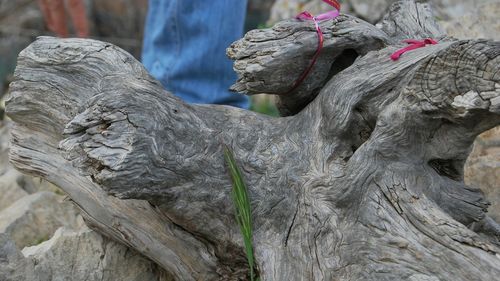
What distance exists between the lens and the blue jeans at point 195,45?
425cm

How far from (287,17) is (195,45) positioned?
2.93 metres

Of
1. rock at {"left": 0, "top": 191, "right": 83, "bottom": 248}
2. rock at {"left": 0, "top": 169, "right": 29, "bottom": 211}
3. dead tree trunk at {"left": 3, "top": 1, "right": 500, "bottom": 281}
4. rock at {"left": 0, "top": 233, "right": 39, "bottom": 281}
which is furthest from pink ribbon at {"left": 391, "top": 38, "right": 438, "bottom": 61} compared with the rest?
rock at {"left": 0, "top": 169, "right": 29, "bottom": 211}

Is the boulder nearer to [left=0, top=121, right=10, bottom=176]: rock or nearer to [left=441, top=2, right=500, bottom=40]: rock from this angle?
[left=0, top=121, right=10, bottom=176]: rock

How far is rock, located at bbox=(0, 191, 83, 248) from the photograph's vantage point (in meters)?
4.02

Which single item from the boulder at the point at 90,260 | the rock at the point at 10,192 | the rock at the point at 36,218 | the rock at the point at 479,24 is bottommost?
the rock at the point at 10,192

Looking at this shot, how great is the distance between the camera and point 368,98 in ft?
9.51

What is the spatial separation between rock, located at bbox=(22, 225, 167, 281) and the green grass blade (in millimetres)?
601

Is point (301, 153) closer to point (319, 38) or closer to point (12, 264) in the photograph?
point (319, 38)

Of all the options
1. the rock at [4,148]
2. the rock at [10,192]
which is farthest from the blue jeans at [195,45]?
the rock at [4,148]

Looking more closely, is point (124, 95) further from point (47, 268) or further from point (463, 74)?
point (463, 74)

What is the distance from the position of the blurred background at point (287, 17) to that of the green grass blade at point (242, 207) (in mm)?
1286

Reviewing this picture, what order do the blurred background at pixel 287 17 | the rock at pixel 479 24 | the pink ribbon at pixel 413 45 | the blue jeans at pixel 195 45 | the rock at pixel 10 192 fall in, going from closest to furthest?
1. the pink ribbon at pixel 413 45
2. the blurred background at pixel 287 17
3. the blue jeans at pixel 195 45
4. the rock at pixel 10 192
5. the rock at pixel 479 24

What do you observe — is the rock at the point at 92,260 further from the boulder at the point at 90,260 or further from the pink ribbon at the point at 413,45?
the pink ribbon at the point at 413,45

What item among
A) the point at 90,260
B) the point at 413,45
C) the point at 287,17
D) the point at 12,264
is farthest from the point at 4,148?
the point at 413,45
